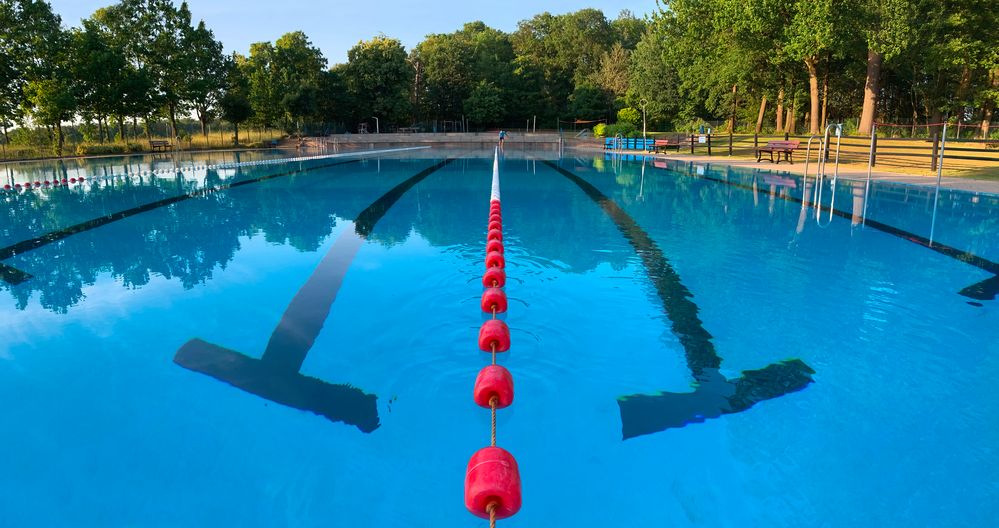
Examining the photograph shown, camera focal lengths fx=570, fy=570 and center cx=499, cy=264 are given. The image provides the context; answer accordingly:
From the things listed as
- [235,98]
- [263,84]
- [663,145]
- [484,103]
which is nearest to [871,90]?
[663,145]

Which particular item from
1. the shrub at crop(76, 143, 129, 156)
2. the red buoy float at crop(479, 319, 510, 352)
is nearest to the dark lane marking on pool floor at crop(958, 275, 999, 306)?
the red buoy float at crop(479, 319, 510, 352)

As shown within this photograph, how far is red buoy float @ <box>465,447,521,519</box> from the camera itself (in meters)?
2.02

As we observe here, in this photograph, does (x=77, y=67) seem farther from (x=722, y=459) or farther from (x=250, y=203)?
(x=722, y=459)

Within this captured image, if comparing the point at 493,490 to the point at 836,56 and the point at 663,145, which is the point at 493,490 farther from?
the point at 836,56

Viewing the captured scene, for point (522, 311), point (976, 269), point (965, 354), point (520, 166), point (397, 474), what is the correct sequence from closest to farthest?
point (397, 474) → point (965, 354) → point (522, 311) → point (976, 269) → point (520, 166)

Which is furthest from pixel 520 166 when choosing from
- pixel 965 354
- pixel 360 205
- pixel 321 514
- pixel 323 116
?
pixel 323 116

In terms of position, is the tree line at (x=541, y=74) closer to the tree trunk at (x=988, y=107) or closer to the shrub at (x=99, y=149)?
the tree trunk at (x=988, y=107)

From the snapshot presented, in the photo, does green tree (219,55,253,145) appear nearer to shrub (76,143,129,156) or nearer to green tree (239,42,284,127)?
green tree (239,42,284,127)

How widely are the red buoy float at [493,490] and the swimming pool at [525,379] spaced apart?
460mm

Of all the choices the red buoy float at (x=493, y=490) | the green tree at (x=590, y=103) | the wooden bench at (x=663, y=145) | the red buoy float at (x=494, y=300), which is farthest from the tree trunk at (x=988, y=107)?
the green tree at (x=590, y=103)

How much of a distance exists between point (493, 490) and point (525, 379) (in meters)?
1.75

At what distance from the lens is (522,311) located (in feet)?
16.4

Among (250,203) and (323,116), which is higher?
(323,116)

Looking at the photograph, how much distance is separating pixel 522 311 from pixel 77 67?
31.6 meters
